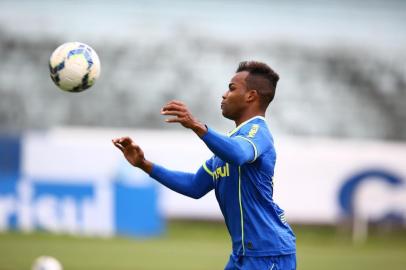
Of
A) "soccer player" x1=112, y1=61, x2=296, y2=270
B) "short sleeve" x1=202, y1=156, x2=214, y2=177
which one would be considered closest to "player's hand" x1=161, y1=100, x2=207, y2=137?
"soccer player" x1=112, y1=61, x2=296, y2=270

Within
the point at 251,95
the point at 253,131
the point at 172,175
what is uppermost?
the point at 251,95

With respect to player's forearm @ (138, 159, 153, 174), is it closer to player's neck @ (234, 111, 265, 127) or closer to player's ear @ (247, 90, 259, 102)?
player's neck @ (234, 111, 265, 127)

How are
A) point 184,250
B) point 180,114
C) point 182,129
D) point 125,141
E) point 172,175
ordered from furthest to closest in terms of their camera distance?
point 182,129 < point 184,250 < point 172,175 < point 125,141 < point 180,114

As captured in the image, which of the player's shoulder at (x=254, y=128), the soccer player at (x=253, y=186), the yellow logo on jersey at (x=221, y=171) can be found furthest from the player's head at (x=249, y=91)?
the yellow logo on jersey at (x=221, y=171)

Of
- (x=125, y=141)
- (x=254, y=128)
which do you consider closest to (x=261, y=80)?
(x=254, y=128)

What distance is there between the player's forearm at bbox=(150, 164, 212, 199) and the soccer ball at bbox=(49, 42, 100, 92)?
3.06 feet

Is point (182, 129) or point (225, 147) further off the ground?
point (182, 129)

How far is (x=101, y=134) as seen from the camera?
2092cm

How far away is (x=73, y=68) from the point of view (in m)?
6.75

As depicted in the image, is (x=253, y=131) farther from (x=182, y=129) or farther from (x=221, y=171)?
(x=182, y=129)

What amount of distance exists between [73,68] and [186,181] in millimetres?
1318

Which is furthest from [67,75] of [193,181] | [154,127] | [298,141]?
[154,127]

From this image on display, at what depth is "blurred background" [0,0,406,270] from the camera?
56.9 feet

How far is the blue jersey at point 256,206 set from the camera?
6.14 metres
